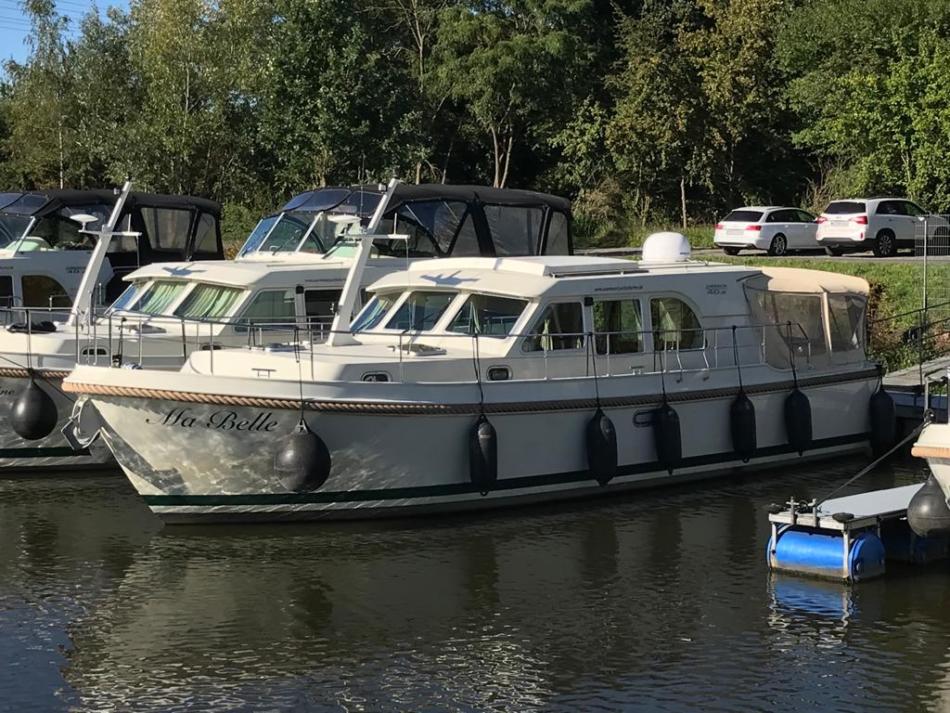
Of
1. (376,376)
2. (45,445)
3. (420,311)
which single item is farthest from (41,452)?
(376,376)

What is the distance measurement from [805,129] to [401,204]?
76.8ft

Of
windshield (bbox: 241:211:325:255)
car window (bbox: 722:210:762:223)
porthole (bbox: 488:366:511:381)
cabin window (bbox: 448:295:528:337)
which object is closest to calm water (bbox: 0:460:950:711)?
porthole (bbox: 488:366:511:381)

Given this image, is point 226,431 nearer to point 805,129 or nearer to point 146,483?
point 146,483

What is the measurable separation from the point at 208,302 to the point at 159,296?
3.25ft

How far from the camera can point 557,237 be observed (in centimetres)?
2312

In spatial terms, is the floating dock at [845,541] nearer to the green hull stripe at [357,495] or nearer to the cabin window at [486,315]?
the green hull stripe at [357,495]

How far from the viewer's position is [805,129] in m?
42.0

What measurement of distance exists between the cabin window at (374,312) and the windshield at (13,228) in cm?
814

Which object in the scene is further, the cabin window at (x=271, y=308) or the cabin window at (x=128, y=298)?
the cabin window at (x=128, y=298)

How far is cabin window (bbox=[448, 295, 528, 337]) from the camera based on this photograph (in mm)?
16938

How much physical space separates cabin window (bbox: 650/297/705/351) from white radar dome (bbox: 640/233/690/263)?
1319 millimetres

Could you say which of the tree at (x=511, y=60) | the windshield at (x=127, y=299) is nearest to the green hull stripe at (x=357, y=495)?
the windshield at (x=127, y=299)

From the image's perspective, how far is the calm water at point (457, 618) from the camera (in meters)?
11.1

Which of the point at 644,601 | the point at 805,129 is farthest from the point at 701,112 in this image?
the point at 644,601
